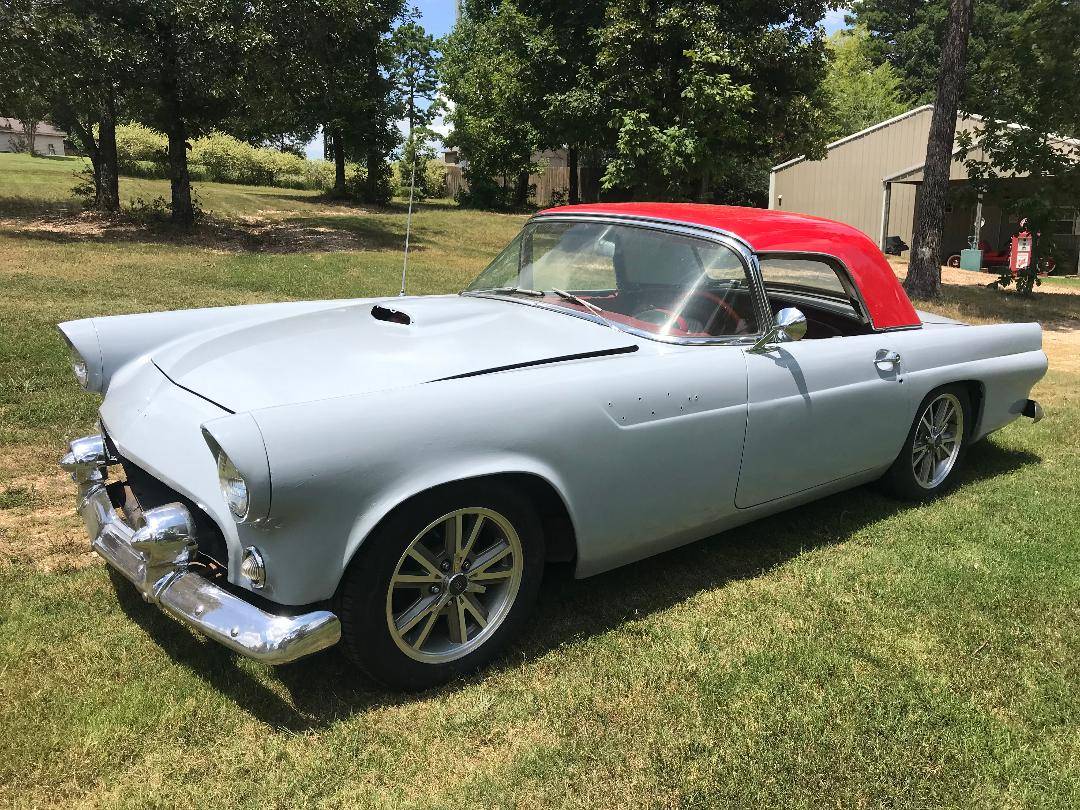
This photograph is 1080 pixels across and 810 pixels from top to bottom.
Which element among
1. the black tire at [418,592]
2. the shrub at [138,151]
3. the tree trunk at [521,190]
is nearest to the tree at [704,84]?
the black tire at [418,592]

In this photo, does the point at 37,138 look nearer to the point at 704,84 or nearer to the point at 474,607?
the point at 704,84

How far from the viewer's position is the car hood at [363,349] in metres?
2.65

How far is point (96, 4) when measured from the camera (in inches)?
527

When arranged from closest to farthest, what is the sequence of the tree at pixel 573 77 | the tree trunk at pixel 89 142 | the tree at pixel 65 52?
the tree at pixel 65 52 → the tree trunk at pixel 89 142 → the tree at pixel 573 77

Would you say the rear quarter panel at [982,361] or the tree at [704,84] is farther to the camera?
the tree at [704,84]

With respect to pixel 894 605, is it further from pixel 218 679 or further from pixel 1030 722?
pixel 218 679

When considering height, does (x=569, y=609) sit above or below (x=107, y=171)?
below

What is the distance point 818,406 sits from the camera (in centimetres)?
350

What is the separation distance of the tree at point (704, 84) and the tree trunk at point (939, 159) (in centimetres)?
370

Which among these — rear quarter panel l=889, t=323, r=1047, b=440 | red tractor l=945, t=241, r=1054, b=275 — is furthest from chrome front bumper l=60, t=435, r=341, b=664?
red tractor l=945, t=241, r=1054, b=275

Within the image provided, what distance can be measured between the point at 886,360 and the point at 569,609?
1.93 metres

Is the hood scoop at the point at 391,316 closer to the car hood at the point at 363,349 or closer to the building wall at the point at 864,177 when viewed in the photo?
the car hood at the point at 363,349

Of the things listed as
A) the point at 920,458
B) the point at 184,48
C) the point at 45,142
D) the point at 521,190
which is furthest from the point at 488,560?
the point at 45,142

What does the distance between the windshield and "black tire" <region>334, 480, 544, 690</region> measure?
3.50ft
